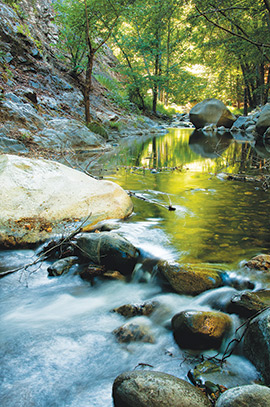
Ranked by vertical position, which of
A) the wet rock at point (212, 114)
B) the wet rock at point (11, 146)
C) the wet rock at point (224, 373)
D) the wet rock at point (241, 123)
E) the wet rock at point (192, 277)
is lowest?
the wet rock at point (224, 373)

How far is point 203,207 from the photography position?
4.37 meters

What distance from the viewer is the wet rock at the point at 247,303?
6.63 feet

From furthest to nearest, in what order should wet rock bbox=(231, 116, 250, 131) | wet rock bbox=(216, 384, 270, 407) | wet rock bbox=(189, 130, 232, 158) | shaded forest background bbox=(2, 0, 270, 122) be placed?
wet rock bbox=(231, 116, 250, 131) < wet rock bbox=(189, 130, 232, 158) < shaded forest background bbox=(2, 0, 270, 122) < wet rock bbox=(216, 384, 270, 407)

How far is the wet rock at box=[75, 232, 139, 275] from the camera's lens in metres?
2.83

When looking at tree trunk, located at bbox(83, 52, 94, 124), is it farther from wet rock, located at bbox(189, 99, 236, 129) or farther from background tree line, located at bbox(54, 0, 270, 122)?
wet rock, located at bbox(189, 99, 236, 129)

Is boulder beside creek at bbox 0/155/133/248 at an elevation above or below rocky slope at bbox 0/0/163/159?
below

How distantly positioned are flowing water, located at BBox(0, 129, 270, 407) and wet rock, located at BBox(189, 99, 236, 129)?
17.3m

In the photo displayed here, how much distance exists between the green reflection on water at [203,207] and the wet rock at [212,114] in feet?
44.8

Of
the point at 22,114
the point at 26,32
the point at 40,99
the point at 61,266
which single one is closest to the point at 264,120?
the point at 40,99

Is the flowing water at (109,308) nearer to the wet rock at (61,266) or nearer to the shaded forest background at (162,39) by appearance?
the wet rock at (61,266)

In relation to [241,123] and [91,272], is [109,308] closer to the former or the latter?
[91,272]

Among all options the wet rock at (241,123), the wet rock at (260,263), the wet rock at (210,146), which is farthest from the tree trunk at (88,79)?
the wet rock at (241,123)

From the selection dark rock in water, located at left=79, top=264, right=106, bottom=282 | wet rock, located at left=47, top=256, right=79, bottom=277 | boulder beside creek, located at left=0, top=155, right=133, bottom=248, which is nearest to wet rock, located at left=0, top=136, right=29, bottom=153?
boulder beside creek, located at left=0, top=155, right=133, bottom=248

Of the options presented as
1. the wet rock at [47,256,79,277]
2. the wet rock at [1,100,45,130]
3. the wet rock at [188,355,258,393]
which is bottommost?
the wet rock at [188,355,258,393]
